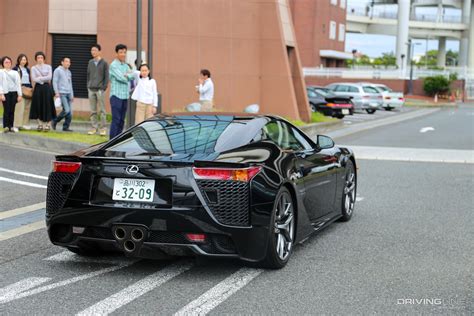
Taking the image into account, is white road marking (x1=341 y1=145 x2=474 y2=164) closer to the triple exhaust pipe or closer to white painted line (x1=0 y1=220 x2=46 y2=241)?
white painted line (x1=0 y1=220 x2=46 y2=241)

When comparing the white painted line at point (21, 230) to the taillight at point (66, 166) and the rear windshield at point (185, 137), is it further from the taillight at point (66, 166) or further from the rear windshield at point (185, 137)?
the rear windshield at point (185, 137)

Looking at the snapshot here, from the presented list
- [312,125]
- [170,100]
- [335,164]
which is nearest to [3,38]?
[170,100]

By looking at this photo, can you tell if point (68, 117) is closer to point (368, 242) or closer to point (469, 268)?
point (368, 242)

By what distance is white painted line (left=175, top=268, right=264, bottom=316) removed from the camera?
495cm

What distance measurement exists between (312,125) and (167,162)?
54.8 ft

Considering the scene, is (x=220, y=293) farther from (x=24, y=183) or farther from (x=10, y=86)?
(x=10, y=86)

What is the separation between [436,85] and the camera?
68125mm

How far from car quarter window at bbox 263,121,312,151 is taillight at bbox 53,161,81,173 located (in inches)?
67.8

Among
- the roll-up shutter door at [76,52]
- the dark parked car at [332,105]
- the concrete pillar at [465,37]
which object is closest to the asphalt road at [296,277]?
the roll-up shutter door at [76,52]

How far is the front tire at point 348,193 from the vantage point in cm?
831

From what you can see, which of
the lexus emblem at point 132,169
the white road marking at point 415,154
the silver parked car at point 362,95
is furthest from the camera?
the silver parked car at point 362,95

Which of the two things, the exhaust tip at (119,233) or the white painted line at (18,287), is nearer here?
the white painted line at (18,287)

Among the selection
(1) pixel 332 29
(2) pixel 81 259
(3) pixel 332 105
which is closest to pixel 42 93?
(2) pixel 81 259

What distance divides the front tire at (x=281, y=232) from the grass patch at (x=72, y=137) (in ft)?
29.3
